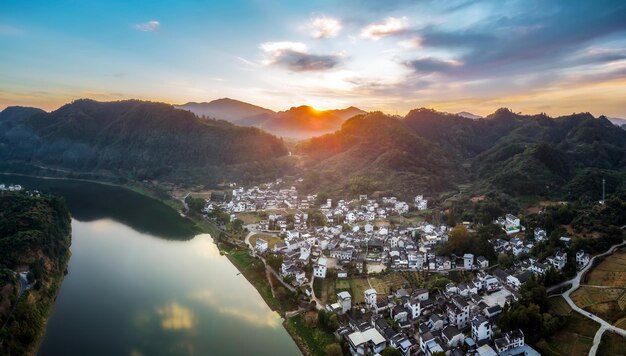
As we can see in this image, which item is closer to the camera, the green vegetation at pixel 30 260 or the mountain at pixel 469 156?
the green vegetation at pixel 30 260

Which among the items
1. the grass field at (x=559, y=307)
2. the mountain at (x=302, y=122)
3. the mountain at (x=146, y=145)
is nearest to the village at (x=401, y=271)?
the grass field at (x=559, y=307)

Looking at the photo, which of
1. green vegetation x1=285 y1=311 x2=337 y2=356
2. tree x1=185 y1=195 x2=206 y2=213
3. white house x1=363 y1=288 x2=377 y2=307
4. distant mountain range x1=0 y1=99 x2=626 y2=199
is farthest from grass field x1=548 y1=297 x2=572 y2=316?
tree x1=185 y1=195 x2=206 y2=213

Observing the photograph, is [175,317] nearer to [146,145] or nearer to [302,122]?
[146,145]

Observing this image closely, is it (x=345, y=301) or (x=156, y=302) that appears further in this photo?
(x=156, y=302)

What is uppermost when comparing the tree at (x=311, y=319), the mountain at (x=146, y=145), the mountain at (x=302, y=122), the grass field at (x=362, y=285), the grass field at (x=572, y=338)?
the mountain at (x=302, y=122)

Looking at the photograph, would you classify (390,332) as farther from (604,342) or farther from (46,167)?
(46,167)

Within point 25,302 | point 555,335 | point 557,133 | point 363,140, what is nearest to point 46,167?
point 363,140

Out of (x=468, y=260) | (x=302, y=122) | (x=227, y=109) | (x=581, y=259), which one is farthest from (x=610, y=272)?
(x=227, y=109)

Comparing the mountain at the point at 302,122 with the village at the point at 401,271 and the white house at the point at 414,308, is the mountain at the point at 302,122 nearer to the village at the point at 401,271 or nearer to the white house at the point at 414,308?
the village at the point at 401,271
